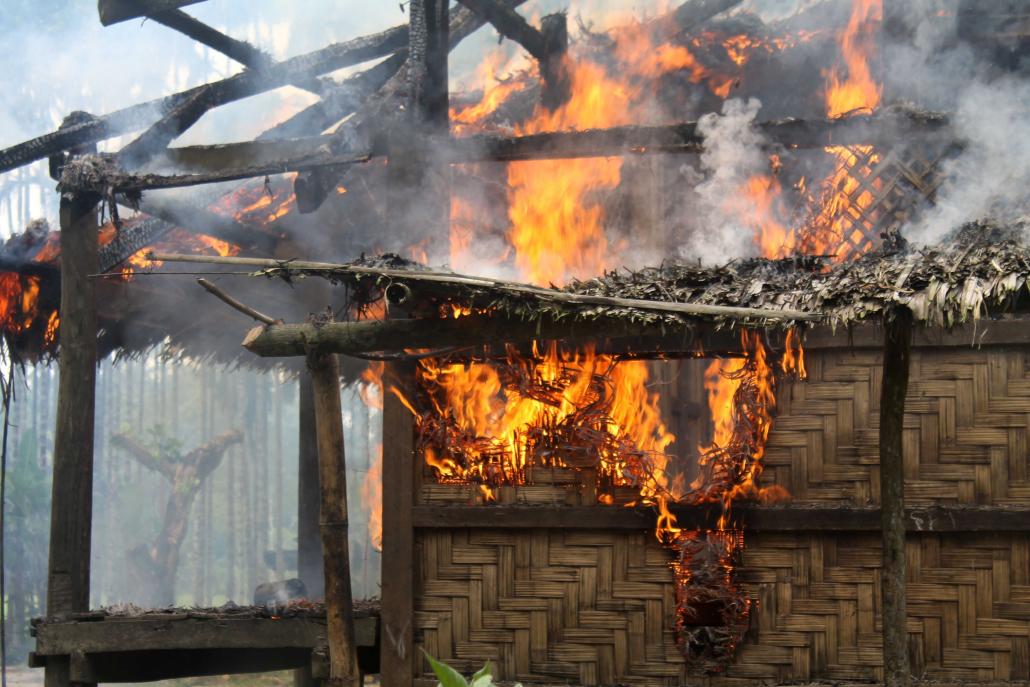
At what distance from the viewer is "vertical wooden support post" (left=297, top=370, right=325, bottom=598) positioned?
11961 mm

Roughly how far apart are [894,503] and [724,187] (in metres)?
3.79

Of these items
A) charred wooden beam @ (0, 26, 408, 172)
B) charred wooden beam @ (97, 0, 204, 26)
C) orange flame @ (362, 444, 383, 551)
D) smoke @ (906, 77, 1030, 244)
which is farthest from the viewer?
orange flame @ (362, 444, 383, 551)

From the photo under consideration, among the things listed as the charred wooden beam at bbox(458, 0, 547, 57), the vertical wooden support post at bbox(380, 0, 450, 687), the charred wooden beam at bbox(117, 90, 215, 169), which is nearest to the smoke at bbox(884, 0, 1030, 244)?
the charred wooden beam at bbox(458, 0, 547, 57)

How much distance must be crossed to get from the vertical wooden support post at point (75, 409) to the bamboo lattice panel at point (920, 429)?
5020 mm

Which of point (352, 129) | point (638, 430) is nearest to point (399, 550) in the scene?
point (638, 430)

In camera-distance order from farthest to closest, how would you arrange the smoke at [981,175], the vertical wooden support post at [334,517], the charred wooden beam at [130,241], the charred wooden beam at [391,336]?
the charred wooden beam at [130,241]
the smoke at [981,175]
the vertical wooden support post at [334,517]
the charred wooden beam at [391,336]

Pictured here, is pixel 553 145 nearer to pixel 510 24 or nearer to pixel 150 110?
pixel 510 24

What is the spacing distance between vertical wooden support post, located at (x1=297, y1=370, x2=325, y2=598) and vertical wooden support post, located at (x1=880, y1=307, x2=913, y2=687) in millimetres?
7596

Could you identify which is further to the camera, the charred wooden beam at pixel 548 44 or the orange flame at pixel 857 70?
the orange flame at pixel 857 70

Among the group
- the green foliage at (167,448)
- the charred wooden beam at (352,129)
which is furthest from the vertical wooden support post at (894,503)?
the green foliage at (167,448)

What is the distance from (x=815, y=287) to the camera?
5328 mm

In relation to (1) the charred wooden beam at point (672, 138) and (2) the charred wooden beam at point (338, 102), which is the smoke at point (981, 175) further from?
(2) the charred wooden beam at point (338, 102)

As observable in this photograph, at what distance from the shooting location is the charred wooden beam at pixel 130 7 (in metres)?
8.50

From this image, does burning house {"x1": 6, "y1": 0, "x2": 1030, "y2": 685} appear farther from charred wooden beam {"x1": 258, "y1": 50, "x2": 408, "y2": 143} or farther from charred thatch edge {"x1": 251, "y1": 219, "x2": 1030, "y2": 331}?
charred wooden beam {"x1": 258, "y1": 50, "x2": 408, "y2": 143}
